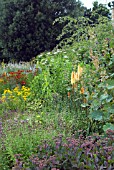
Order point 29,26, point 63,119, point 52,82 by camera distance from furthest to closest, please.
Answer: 1. point 29,26
2. point 52,82
3. point 63,119

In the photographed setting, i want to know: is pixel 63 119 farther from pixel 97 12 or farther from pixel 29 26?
pixel 97 12

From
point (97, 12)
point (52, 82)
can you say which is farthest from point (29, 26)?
point (52, 82)

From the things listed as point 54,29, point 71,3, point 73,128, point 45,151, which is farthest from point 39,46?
point 45,151

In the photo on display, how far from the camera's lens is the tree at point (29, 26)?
18.2 meters

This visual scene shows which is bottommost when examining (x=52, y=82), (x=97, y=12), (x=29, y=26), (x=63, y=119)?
(x=63, y=119)

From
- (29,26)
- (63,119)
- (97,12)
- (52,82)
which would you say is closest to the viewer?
(63,119)

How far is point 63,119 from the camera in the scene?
3.83 meters

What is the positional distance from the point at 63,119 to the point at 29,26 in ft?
50.4

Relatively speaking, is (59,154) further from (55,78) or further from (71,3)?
(71,3)

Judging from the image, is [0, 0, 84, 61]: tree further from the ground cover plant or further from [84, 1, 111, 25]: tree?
the ground cover plant

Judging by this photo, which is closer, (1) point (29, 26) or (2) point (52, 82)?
(2) point (52, 82)

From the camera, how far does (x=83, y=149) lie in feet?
8.09

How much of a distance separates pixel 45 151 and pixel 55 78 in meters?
2.96

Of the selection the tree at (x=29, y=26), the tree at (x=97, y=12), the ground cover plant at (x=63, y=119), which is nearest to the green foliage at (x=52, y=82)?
the ground cover plant at (x=63, y=119)
